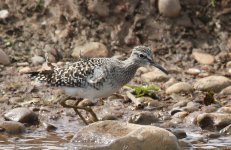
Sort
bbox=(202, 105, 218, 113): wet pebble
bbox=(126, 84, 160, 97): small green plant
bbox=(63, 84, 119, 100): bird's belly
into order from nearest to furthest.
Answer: bbox=(63, 84, 119, 100): bird's belly, bbox=(202, 105, 218, 113): wet pebble, bbox=(126, 84, 160, 97): small green plant

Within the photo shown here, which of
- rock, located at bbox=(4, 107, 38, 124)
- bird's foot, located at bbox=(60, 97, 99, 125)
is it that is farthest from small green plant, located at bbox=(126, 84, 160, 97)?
rock, located at bbox=(4, 107, 38, 124)

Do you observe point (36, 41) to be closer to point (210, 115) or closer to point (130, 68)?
point (130, 68)

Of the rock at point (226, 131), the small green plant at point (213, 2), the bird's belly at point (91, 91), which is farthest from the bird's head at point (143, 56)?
the small green plant at point (213, 2)

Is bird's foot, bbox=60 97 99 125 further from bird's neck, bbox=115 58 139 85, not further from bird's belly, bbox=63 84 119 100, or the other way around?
bird's neck, bbox=115 58 139 85

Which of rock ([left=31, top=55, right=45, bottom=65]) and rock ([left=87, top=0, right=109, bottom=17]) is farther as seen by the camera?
rock ([left=87, top=0, right=109, bottom=17])

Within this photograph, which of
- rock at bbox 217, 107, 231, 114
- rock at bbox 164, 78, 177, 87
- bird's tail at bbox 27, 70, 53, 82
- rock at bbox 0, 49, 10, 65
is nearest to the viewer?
bird's tail at bbox 27, 70, 53, 82

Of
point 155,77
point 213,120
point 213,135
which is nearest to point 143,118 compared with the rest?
point 213,120

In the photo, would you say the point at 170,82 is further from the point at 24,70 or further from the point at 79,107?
the point at 24,70

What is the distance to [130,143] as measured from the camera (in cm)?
939

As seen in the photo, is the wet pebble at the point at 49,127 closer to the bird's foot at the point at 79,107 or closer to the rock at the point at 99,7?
the bird's foot at the point at 79,107

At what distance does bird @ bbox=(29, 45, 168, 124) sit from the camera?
10789mm

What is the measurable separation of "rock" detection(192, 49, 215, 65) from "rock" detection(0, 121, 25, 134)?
13.3 feet

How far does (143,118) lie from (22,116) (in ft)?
5.93

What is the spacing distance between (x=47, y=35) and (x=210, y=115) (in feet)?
12.9
